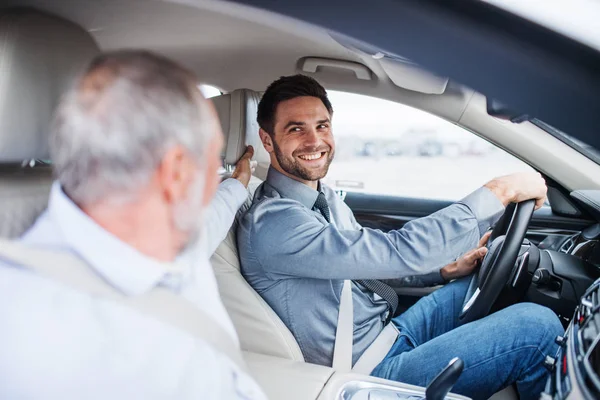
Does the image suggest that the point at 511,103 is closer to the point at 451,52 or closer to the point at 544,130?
the point at 451,52

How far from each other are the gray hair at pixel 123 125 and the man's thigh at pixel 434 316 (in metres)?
1.29

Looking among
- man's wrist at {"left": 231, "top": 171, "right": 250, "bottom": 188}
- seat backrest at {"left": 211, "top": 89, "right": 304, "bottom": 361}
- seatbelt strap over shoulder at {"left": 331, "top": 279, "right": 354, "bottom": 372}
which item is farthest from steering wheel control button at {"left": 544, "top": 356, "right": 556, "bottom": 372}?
man's wrist at {"left": 231, "top": 171, "right": 250, "bottom": 188}

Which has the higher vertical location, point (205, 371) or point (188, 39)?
point (188, 39)

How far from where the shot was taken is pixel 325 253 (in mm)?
1414

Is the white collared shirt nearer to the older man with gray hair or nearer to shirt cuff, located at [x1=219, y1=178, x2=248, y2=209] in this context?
the older man with gray hair

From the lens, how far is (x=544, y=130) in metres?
1.78


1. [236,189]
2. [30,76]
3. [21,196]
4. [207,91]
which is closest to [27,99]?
[30,76]

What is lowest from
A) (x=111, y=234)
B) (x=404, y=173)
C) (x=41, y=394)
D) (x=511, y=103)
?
(x=404, y=173)

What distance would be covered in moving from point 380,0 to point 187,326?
472mm

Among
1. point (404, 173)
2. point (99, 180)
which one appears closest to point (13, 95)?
point (99, 180)

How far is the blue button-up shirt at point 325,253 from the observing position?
139 cm

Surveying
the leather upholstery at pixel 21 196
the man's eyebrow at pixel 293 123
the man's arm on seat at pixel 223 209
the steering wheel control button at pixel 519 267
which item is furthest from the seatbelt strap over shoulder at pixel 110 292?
the steering wheel control button at pixel 519 267

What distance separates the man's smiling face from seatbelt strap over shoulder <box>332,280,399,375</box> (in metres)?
0.38

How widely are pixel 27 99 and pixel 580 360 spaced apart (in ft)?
3.66
